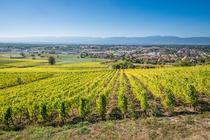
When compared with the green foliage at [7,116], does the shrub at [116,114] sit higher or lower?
lower

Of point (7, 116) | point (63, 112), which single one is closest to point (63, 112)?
point (63, 112)

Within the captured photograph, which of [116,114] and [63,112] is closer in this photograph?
[63,112]

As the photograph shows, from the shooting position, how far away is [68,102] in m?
27.9

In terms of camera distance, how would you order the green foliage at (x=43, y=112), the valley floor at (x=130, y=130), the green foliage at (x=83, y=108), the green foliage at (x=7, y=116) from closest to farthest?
the valley floor at (x=130, y=130)
the green foliage at (x=7, y=116)
the green foliage at (x=43, y=112)
the green foliage at (x=83, y=108)

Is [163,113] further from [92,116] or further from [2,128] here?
[2,128]

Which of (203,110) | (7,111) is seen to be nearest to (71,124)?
(7,111)

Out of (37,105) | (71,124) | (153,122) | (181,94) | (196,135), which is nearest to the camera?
(196,135)

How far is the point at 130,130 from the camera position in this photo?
21.6 m

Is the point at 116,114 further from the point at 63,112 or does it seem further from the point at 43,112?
the point at 43,112

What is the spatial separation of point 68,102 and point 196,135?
12959 millimetres

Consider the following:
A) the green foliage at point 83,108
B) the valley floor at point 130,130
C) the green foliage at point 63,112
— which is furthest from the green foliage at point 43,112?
the green foliage at point 83,108

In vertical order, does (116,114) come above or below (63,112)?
below

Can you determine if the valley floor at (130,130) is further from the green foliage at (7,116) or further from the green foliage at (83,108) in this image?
the green foliage at (83,108)

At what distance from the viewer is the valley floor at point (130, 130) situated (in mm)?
20234
